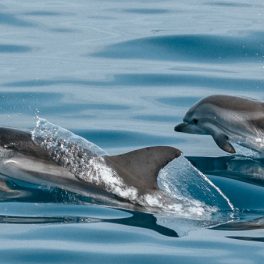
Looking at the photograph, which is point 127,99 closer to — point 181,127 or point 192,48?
point 181,127

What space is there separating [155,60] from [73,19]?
3599 millimetres

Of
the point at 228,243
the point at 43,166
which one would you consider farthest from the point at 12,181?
the point at 228,243

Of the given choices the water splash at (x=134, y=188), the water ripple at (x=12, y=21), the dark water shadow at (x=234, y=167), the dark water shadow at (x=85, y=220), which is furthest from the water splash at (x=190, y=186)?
the water ripple at (x=12, y=21)

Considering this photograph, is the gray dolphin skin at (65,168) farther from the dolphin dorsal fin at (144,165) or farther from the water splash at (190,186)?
the water splash at (190,186)

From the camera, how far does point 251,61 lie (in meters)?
18.1

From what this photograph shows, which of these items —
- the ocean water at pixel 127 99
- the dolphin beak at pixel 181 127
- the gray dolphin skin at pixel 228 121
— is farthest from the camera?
the dolphin beak at pixel 181 127

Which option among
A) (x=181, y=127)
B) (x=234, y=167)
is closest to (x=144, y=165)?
(x=234, y=167)

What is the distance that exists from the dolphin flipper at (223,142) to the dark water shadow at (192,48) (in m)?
4.11

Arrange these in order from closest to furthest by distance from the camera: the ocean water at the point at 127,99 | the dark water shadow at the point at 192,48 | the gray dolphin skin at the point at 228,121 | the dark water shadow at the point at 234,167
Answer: the ocean water at the point at 127,99 → the dark water shadow at the point at 234,167 → the gray dolphin skin at the point at 228,121 → the dark water shadow at the point at 192,48

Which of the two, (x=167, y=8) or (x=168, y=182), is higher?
(x=167, y=8)

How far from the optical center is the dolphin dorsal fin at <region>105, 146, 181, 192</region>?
36.4 feet

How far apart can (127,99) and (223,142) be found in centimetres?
227

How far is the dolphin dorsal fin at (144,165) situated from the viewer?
1109 cm

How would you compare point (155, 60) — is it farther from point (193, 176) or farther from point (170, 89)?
point (193, 176)
